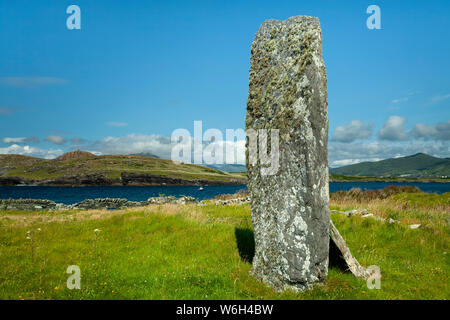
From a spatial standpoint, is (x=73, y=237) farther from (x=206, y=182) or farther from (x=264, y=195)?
(x=206, y=182)

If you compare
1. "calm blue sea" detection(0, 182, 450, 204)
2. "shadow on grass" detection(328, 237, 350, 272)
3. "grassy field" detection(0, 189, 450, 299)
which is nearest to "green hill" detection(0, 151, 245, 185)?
"calm blue sea" detection(0, 182, 450, 204)

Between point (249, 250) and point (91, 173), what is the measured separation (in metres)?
156

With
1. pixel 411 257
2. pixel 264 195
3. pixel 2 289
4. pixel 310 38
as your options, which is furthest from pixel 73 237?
pixel 411 257

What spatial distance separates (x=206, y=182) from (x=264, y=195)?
6371 inches

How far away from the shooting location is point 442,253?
1041 centimetres

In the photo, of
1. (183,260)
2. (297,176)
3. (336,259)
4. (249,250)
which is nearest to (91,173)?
(183,260)

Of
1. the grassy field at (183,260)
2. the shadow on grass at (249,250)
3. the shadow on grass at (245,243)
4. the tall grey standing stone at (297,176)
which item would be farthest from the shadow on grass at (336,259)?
the shadow on grass at (245,243)

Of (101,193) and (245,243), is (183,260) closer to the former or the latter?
(245,243)

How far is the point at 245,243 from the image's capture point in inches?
433

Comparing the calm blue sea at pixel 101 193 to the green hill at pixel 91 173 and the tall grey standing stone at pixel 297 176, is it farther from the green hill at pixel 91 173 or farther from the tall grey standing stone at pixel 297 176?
the tall grey standing stone at pixel 297 176

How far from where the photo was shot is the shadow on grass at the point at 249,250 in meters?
8.45

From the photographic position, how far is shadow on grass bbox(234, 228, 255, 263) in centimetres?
976

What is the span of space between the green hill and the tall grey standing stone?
14991 cm

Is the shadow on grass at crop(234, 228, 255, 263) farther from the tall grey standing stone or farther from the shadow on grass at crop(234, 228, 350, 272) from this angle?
the tall grey standing stone
